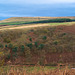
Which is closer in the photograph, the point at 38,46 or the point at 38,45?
the point at 38,46

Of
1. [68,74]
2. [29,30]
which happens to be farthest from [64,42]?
[68,74]

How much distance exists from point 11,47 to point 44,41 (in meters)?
4.62

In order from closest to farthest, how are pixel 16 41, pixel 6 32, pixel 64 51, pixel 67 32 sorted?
1. pixel 64 51
2. pixel 16 41
3. pixel 6 32
4. pixel 67 32

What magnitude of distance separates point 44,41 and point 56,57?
3514 mm

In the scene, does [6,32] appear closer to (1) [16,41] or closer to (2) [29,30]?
(1) [16,41]

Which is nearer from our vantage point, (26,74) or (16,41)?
(26,74)

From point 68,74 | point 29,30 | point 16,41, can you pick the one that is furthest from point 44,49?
point 68,74

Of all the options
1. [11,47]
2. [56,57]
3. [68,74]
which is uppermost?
[68,74]

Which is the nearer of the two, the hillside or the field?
the field

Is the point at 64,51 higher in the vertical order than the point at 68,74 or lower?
lower

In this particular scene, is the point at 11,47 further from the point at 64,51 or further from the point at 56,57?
the point at 64,51

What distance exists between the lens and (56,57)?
15125mm

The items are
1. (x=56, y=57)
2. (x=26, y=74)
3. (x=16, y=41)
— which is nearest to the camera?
(x=26, y=74)

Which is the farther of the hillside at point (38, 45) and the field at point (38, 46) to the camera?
the hillside at point (38, 45)
